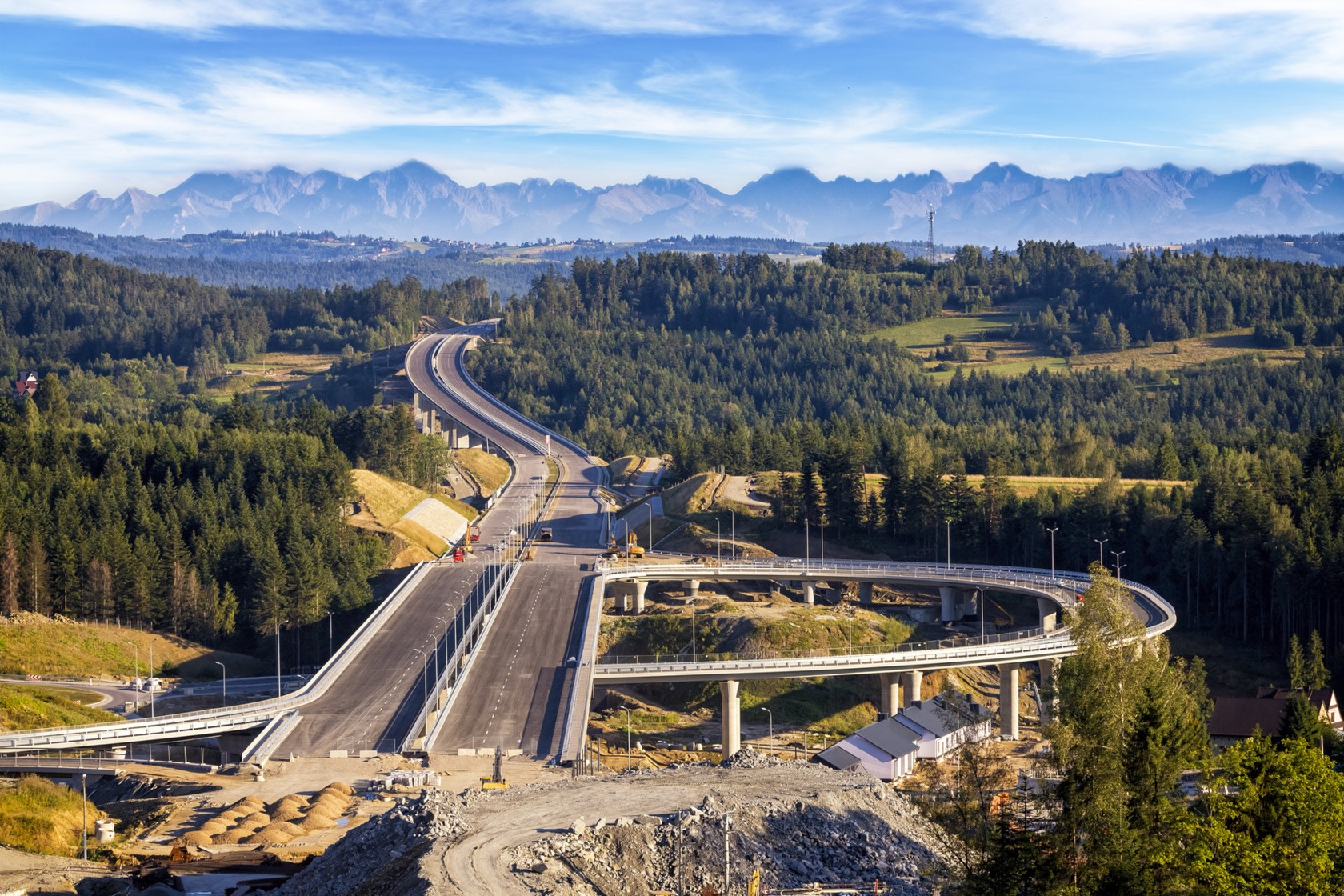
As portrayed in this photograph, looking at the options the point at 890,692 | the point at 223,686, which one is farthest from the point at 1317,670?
the point at 223,686

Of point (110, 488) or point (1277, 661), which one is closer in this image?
point (1277, 661)

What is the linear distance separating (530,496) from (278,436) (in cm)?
3409

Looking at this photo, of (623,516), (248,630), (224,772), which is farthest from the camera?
(623,516)

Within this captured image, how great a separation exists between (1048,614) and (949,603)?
1262cm

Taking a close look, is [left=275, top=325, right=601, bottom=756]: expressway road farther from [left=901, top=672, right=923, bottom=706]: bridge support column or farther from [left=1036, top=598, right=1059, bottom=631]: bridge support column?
[left=1036, top=598, right=1059, bottom=631]: bridge support column

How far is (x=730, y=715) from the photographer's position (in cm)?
10069

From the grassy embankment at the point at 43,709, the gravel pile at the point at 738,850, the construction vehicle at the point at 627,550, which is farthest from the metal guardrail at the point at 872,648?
→ the gravel pile at the point at 738,850

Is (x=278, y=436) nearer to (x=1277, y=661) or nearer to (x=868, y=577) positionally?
(x=868, y=577)

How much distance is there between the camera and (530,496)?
18162cm

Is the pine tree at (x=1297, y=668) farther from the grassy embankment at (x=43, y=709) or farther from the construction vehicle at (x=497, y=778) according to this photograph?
the grassy embankment at (x=43, y=709)

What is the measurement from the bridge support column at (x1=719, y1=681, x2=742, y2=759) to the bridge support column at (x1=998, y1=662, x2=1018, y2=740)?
20.6m

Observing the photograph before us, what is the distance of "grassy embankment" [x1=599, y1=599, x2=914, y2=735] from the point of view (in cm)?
11250

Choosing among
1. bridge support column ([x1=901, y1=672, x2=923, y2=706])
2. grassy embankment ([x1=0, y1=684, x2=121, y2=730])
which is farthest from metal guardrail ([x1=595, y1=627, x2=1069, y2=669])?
grassy embankment ([x1=0, y1=684, x2=121, y2=730])

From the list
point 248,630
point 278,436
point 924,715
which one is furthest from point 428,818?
point 278,436
